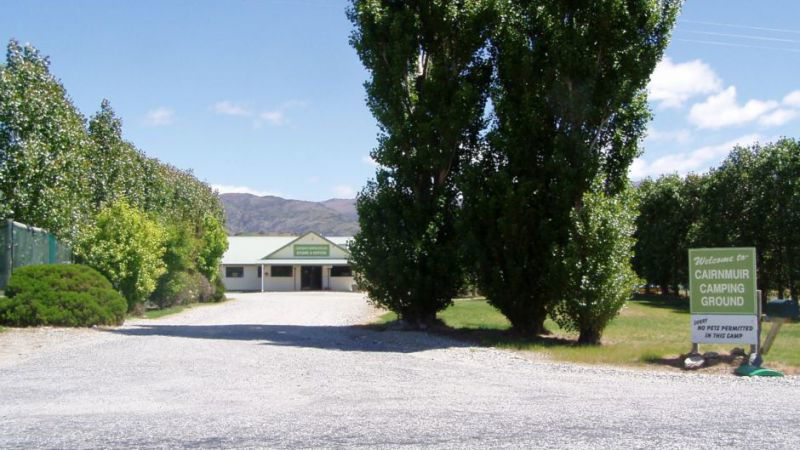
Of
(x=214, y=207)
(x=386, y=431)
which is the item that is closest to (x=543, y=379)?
(x=386, y=431)

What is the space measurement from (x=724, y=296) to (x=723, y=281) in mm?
298

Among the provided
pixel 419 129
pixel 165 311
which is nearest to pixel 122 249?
pixel 165 311

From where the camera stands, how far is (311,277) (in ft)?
228

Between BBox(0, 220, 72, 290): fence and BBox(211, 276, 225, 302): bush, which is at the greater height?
BBox(0, 220, 72, 290): fence

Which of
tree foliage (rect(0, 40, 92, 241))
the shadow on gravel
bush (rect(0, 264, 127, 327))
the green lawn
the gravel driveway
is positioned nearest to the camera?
the gravel driveway

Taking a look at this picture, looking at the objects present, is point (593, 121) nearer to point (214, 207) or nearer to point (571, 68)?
point (571, 68)

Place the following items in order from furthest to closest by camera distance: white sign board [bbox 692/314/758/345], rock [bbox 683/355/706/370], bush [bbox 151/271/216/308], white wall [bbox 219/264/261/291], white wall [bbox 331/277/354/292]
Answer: white wall [bbox 219/264/261/291]
white wall [bbox 331/277/354/292]
bush [bbox 151/271/216/308]
white sign board [bbox 692/314/758/345]
rock [bbox 683/355/706/370]

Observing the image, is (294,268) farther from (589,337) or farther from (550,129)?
(589,337)

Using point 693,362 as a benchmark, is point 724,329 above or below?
above

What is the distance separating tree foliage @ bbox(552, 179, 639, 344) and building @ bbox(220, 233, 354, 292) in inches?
1964

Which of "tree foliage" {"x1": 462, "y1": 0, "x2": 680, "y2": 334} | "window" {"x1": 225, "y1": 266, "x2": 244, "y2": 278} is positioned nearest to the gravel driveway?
"tree foliage" {"x1": 462, "y1": 0, "x2": 680, "y2": 334}

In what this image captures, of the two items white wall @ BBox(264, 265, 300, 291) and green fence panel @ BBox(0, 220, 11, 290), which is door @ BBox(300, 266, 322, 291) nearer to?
white wall @ BBox(264, 265, 300, 291)

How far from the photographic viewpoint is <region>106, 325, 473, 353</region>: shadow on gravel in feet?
59.6

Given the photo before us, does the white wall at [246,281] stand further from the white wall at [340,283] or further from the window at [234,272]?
the white wall at [340,283]
